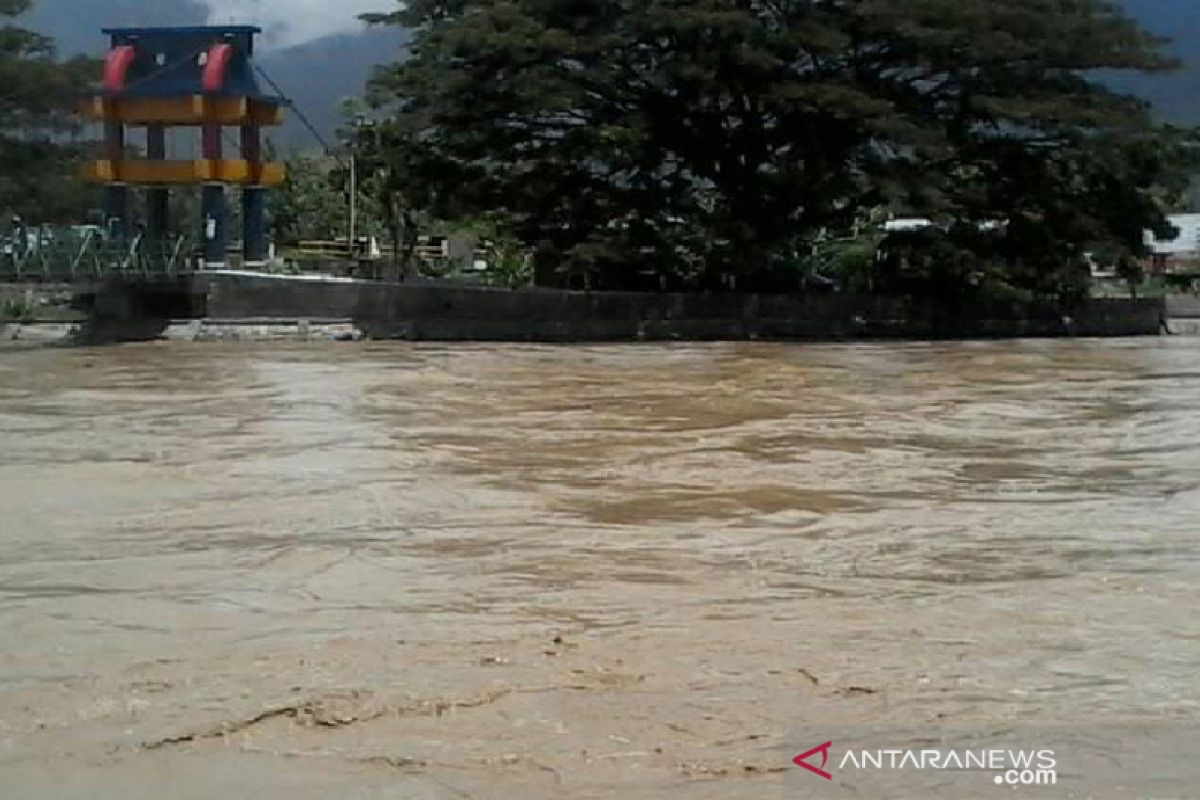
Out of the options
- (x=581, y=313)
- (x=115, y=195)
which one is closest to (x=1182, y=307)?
(x=581, y=313)

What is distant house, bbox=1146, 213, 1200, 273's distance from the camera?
1884 inches

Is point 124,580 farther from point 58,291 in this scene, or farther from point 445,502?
point 58,291

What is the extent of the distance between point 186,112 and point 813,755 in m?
31.1

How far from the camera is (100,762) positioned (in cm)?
554

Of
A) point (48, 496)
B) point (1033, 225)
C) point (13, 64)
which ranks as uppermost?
point (13, 64)

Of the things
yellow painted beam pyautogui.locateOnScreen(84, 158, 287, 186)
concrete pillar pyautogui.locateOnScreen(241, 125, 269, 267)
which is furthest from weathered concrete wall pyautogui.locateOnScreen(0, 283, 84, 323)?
concrete pillar pyautogui.locateOnScreen(241, 125, 269, 267)

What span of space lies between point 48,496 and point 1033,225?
80.7ft

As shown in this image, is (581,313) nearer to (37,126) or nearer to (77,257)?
(77,257)

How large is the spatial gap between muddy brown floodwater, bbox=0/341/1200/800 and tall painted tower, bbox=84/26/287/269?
696 inches

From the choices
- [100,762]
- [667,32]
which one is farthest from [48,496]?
[667,32]

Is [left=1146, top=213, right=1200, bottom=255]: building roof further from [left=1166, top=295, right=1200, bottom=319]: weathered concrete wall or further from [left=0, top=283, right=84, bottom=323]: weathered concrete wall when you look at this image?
[left=0, top=283, right=84, bottom=323]: weathered concrete wall

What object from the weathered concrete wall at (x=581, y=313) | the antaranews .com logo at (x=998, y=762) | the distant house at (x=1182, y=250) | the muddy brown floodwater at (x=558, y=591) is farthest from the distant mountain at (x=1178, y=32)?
the antaranews .com logo at (x=998, y=762)

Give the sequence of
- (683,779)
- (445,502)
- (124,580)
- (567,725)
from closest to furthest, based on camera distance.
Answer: (683,779), (567,725), (124,580), (445,502)

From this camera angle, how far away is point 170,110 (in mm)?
34562
